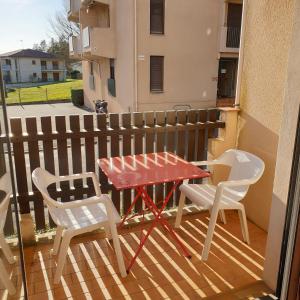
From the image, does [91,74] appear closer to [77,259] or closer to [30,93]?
[30,93]

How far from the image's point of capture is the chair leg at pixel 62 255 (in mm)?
2355

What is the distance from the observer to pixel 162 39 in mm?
11375

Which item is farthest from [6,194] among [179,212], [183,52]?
[183,52]

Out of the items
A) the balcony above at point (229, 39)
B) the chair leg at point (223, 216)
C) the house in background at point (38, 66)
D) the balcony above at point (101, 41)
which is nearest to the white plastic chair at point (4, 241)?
the chair leg at point (223, 216)

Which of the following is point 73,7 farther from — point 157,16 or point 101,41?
point 157,16

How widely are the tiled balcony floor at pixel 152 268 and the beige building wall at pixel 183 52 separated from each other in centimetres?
893

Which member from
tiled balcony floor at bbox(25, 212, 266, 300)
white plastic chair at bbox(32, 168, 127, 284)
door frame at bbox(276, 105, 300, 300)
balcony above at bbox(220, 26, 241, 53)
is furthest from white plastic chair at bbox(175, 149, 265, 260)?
balcony above at bbox(220, 26, 241, 53)

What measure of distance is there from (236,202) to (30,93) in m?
26.6

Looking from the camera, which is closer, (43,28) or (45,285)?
(45,285)

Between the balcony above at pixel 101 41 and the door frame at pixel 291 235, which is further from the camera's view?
the balcony above at pixel 101 41

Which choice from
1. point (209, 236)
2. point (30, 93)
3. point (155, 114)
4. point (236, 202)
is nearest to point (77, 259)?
point (209, 236)

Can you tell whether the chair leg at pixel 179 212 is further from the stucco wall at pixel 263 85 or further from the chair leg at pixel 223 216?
the stucco wall at pixel 263 85

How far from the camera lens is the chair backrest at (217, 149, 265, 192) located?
293 cm

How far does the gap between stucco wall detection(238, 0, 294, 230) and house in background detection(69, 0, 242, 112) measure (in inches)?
322
